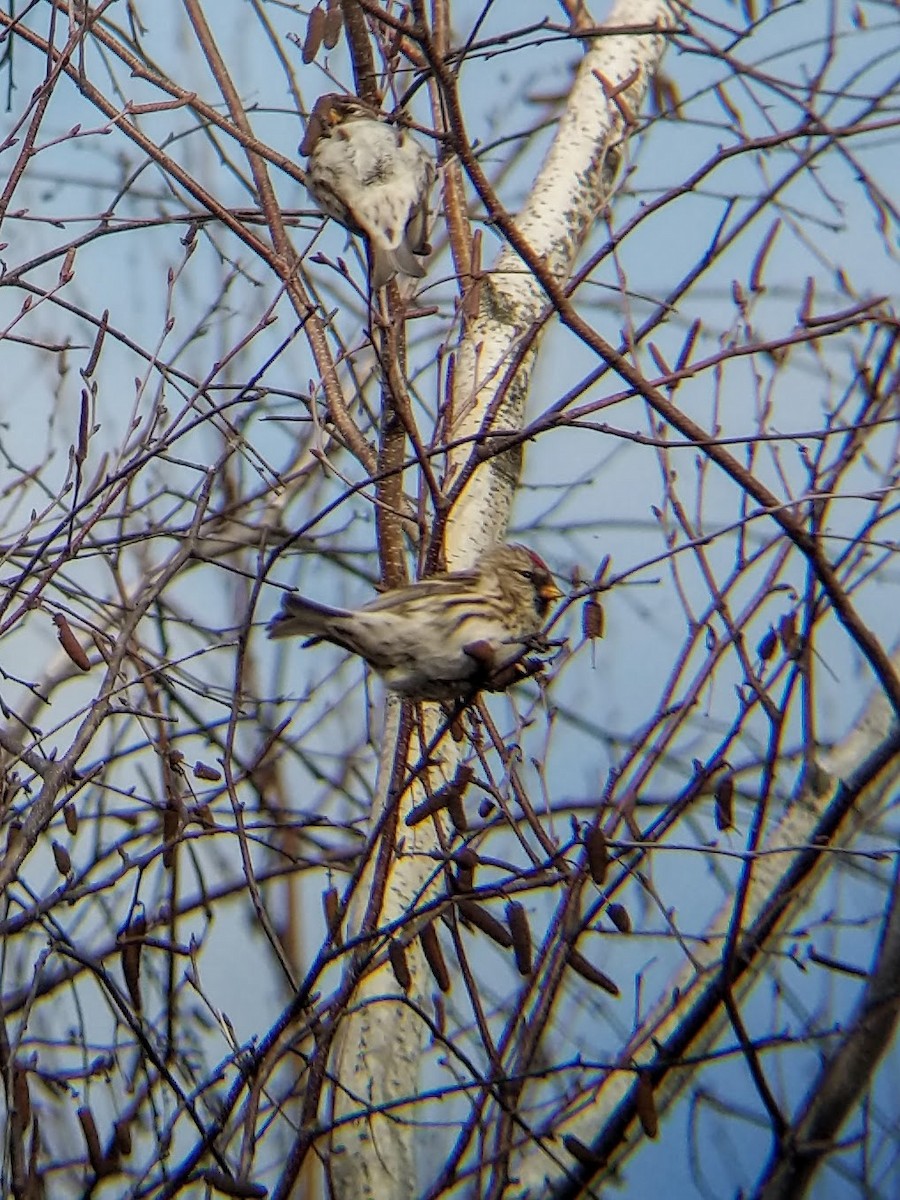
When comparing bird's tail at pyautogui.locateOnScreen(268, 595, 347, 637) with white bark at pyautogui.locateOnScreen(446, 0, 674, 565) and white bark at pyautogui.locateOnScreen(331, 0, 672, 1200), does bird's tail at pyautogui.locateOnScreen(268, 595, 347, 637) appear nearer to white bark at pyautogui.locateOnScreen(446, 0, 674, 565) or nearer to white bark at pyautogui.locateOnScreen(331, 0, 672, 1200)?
white bark at pyautogui.locateOnScreen(331, 0, 672, 1200)

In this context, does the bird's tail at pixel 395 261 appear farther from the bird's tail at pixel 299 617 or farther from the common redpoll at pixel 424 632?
the bird's tail at pixel 299 617

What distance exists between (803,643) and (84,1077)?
1749 millimetres

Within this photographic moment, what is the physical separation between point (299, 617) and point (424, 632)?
0.87ft

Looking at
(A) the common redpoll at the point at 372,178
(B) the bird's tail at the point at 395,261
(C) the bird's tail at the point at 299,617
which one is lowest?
(C) the bird's tail at the point at 299,617

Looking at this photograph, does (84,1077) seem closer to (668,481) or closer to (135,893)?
(135,893)

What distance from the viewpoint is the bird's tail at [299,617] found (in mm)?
2898

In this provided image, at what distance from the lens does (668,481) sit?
325 cm

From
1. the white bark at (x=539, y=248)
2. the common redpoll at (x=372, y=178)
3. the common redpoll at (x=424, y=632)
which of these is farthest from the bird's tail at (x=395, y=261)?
the common redpoll at (x=424, y=632)

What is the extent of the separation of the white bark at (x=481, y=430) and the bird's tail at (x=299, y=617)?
1.54 ft

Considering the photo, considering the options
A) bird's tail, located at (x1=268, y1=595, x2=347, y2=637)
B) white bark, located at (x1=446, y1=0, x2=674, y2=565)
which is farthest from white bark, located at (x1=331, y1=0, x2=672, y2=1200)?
bird's tail, located at (x1=268, y1=595, x2=347, y2=637)

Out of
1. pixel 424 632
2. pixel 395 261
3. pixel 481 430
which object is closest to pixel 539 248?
pixel 395 261

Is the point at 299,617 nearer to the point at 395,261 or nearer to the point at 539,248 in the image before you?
the point at 395,261

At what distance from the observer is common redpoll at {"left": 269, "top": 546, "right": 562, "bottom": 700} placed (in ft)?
9.74

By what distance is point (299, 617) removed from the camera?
2920mm
